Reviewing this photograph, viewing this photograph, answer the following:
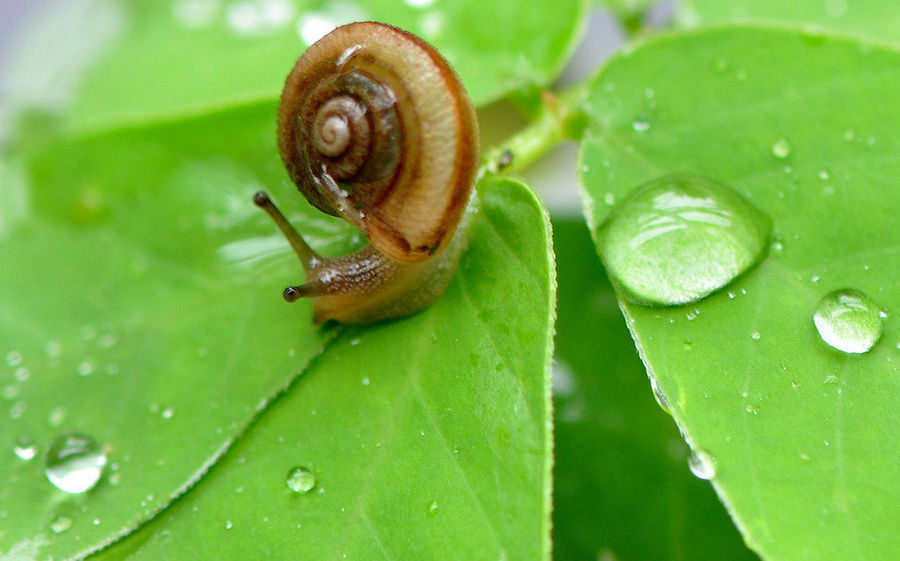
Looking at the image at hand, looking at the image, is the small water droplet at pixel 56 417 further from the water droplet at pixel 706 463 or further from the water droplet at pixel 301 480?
the water droplet at pixel 706 463

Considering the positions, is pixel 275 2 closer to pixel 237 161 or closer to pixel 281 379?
pixel 237 161

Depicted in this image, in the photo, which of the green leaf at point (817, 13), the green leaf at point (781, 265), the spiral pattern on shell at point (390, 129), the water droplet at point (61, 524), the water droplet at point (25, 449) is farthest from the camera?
A: the green leaf at point (817, 13)

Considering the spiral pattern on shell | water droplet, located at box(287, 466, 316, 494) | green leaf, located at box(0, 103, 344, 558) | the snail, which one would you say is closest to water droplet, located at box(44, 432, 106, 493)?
green leaf, located at box(0, 103, 344, 558)

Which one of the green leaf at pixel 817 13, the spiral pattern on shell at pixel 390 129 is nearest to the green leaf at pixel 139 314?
the spiral pattern on shell at pixel 390 129

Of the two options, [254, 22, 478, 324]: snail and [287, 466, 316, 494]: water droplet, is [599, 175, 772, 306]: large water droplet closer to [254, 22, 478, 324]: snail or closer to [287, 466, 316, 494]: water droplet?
[254, 22, 478, 324]: snail

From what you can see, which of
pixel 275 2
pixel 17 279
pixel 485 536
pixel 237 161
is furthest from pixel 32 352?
pixel 275 2

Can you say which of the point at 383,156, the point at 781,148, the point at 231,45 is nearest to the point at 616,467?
the point at 781,148

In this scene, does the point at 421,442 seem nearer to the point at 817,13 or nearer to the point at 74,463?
the point at 74,463
